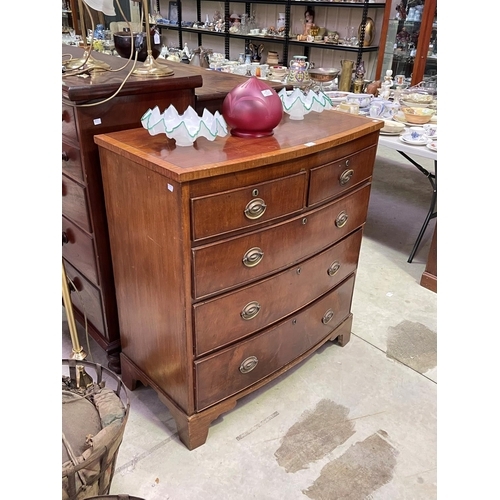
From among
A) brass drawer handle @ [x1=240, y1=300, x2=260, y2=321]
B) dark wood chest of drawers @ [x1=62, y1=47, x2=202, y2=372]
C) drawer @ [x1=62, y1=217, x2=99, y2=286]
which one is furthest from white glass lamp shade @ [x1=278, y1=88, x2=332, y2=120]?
drawer @ [x1=62, y1=217, x2=99, y2=286]

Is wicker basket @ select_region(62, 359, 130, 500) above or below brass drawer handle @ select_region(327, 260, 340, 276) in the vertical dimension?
below

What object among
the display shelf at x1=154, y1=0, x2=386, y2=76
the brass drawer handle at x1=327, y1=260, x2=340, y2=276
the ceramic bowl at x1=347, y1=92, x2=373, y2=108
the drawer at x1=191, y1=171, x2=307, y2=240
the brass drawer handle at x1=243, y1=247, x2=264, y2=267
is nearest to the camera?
the drawer at x1=191, y1=171, x2=307, y2=240

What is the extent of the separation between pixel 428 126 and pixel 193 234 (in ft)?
6.19

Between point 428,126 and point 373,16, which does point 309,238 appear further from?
point 373,16

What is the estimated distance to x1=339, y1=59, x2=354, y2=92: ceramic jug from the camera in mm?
3374

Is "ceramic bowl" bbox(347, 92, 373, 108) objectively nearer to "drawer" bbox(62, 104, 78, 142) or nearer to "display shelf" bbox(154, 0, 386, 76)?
"drawer" bbox(62, 104, 78, 142)

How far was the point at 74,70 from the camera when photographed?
4.89 ft

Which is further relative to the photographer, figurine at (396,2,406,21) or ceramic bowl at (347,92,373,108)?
figurine at (396,2,406,21)

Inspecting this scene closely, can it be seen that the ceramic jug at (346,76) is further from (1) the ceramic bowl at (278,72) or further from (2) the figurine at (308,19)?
(2) the figurine at (308,19)

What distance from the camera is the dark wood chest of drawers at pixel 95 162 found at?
4.60 feet

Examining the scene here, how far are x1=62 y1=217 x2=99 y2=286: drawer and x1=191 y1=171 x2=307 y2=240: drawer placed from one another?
0.61m

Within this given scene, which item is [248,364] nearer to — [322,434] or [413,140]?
[322,434]

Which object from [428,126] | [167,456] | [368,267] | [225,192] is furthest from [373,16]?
[167,456]

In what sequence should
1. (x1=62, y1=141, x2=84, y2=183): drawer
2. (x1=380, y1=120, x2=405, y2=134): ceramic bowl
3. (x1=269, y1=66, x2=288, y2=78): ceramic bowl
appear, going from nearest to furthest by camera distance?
1. (x1=62, y1=141, x2=84, y2=183): drawer
2. (x1=380, y1=120, x2=405, y2=134): ceramic bowl
3. (x1=269, y1=66, x2=288, y2=78): ceramic bowl
